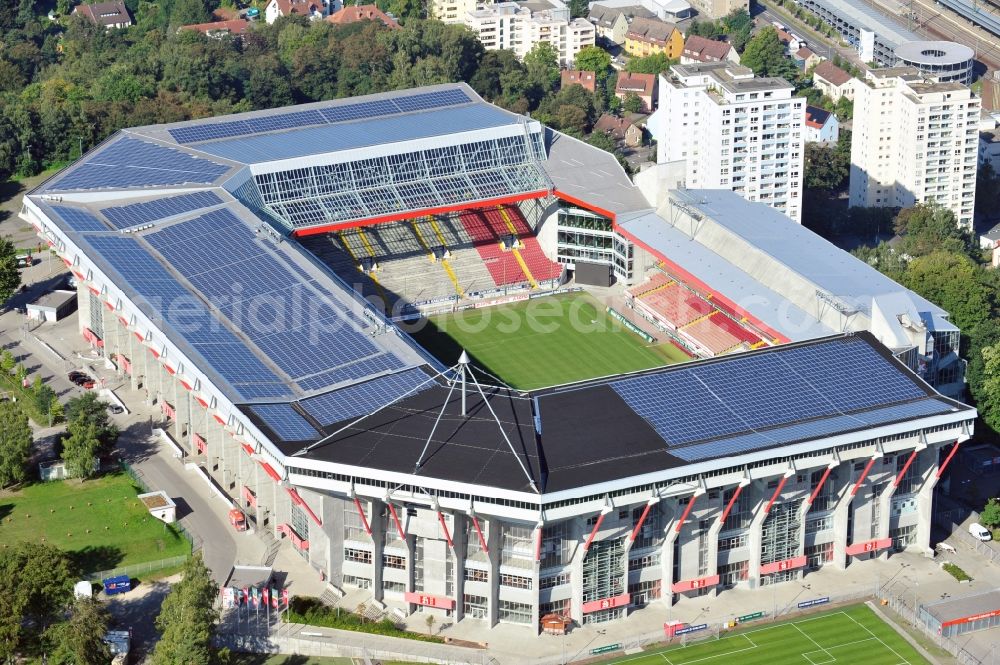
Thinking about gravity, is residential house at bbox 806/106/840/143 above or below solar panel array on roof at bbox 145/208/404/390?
below

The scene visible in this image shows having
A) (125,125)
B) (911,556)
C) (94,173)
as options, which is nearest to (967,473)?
(911,556)

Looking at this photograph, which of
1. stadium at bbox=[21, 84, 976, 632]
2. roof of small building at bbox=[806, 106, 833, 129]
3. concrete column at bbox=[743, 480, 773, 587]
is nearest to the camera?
stadium at bbox=[21, 84, 976, 632]

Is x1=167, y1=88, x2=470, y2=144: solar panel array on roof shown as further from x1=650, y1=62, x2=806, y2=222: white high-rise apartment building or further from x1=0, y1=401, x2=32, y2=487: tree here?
x1=0, y1=401, x2=32, y2=487: tree

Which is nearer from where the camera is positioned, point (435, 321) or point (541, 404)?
point (541, 404)

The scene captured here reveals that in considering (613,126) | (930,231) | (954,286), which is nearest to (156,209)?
(954,286)

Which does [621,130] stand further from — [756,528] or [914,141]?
[756,528]

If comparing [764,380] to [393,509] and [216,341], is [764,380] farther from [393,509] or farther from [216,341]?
[216,341]

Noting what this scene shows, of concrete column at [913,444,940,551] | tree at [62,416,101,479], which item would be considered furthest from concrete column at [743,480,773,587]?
tree at [62,416,101,479]
